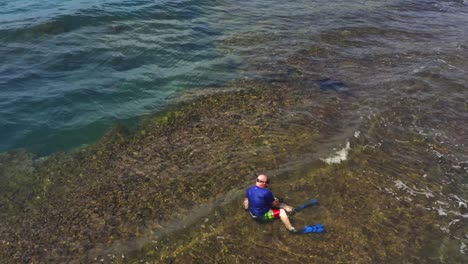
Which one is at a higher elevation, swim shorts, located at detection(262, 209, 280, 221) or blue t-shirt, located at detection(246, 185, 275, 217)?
blue t-shirt, located at detection(246, 185, 275, 217)

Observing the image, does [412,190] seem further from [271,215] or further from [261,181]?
[261,181]

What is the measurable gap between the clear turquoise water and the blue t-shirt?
8449mm

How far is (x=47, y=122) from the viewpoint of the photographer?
1844 cm

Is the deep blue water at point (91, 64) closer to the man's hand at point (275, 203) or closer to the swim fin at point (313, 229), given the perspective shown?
the man's hand at point (275, 203)

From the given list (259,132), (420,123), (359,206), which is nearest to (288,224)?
(359,206)

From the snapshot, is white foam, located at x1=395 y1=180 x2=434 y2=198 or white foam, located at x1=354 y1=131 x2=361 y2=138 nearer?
white foam, located at x1=395 y1=180 x2=434 y2=198

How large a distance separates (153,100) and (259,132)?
6174 mm

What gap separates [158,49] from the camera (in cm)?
2462

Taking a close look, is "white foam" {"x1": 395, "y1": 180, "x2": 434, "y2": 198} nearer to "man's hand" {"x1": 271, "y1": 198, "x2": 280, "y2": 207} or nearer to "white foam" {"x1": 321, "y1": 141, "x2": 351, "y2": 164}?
"white foam" {"x1": 321, "y1": 141, "x2": 351, "y2": 164}

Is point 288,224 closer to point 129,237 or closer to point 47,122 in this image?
point 129,237

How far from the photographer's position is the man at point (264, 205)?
12.5 metres

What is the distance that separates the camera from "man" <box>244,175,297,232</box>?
12.5 m

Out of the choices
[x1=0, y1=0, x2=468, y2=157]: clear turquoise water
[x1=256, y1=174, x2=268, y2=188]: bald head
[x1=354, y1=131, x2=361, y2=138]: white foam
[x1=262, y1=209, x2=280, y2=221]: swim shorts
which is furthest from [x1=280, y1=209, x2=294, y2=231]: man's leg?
[x1=0, y1=0, x2=468, y2=157]: clear turquoise water

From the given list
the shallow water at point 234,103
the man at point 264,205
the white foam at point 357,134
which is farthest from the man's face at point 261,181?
the white foam at point 357,134
